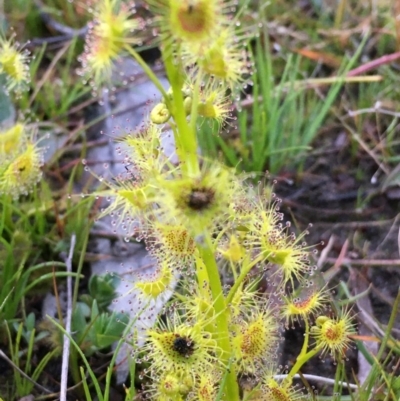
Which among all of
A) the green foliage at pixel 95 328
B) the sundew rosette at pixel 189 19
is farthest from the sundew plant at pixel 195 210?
the green foliage at pixel 95 328

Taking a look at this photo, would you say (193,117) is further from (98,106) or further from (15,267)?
(98,106)

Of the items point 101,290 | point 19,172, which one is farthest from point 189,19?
point 101,290

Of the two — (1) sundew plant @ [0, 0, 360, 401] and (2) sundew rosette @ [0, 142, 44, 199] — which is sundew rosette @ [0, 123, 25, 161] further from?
(1) sundew plant @ [0, 0, 360, 401]

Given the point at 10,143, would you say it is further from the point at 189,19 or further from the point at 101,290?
the point at 189,19

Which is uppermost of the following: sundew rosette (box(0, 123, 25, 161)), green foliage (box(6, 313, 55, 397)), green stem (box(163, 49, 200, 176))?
green stem (box(163, 49, 200, 176))

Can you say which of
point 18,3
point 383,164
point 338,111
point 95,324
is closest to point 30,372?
point 95,324

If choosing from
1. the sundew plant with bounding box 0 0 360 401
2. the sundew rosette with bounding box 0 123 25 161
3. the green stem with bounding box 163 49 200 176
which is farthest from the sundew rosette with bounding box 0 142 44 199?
the green stem with bounding box 163 49 200 176

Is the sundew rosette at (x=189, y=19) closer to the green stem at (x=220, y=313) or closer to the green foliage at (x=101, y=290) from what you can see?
the green stem at (x=220, y=313)
